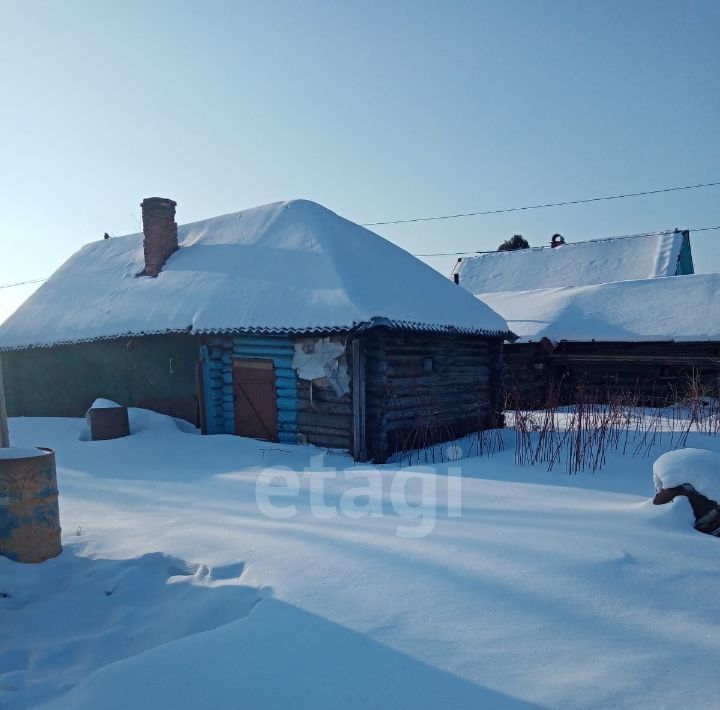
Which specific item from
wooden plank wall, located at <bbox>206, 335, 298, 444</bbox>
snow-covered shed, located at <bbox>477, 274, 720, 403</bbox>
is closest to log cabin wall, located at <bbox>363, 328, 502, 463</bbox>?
wooden plank wall, located at <bbox>206, 335, 298, 444</bbox>

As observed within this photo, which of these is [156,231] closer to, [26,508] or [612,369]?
[26,508]

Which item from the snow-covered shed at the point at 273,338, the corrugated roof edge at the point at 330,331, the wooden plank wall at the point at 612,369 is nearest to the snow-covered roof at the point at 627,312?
the wooden plank wall at the point at 612,369

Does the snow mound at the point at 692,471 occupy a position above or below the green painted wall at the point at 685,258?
below

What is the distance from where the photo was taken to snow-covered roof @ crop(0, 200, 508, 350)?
9250mm

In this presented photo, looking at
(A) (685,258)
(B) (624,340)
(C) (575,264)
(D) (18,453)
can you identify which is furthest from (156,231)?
(A) (685,258)

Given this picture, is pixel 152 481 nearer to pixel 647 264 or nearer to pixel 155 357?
pixel 155 357

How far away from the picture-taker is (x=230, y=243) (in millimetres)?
12711

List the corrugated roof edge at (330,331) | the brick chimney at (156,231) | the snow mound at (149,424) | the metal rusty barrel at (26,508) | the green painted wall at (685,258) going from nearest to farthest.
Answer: the metal rusty barrel at (26,508) < the corrugated roof edge at (330,331) < the snow mound at (149,424) < the brick chimney at (156,231) < the green painted wall at (685,258)

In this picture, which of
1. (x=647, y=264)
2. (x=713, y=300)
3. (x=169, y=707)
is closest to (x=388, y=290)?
(x=169, y=707)

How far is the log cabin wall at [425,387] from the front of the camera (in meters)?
8.78

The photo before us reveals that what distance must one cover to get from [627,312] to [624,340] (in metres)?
1.83

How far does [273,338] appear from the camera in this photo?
959cm

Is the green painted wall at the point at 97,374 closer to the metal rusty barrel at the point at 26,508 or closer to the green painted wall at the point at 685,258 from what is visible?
the metal rusty barrel at the point at 26,508

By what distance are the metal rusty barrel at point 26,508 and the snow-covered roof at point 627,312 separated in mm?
15239
